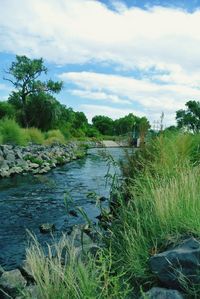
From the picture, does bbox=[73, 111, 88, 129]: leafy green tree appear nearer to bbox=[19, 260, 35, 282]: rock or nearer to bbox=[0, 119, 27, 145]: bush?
bbox=[0, 119, 27, 145]: bush

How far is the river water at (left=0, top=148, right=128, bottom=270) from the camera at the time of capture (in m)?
7.01

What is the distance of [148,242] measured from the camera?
4.39m

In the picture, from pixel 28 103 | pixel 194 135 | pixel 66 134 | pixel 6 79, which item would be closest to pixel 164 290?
pixel 194 135

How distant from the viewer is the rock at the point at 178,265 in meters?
3.68

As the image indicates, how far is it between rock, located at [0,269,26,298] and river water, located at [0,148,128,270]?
2.82 ft

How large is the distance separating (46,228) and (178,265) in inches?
187

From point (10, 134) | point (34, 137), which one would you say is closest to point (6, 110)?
point (34, 137)

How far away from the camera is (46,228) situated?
820cm

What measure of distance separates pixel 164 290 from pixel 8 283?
225 cm

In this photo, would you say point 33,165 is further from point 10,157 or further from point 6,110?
point 6,110

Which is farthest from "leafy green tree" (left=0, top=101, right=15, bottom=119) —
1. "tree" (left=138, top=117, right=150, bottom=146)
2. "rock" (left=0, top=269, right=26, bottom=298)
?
"rock" (left=0, top=269, right=26, bottom=298)

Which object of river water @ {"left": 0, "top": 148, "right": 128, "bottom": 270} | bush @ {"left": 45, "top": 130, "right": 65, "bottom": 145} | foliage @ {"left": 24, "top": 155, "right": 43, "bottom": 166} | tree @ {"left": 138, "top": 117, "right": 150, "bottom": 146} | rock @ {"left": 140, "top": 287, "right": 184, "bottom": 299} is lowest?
river water @ {"left": 0, "top": 148, "right": 128, "bottom": 270}

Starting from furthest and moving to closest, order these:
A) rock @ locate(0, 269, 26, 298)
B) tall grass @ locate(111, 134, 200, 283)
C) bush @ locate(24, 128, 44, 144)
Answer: bush @ locate(24, 128, 44, 144) < rock @ locate(0, 269, 26, 298) < tall grass @ locate(111, 134, 200, 283)

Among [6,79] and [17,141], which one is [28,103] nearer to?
[6,79]
